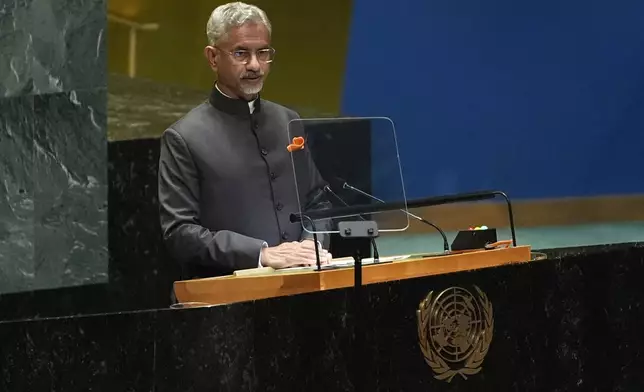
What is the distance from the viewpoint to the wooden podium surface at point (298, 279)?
2584 mm

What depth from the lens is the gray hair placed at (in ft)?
10.8

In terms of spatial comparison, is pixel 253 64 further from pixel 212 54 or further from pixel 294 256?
pixel 294 256

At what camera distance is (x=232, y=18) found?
329cm

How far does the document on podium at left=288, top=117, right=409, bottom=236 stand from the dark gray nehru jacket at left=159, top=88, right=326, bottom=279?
0.32 metres

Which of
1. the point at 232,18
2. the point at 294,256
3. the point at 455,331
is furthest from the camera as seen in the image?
the point at 232,18

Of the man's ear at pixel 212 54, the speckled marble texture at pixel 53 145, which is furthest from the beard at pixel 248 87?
the speckled marble texture at pixel 53 145

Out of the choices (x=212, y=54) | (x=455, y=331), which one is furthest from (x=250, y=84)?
(x=455, y=331)

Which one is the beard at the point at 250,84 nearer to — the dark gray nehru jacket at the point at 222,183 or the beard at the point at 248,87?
the beard at the point at 248,87

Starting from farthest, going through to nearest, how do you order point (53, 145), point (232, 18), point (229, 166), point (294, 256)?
point (53, 145) < point (229, 166) < point (232, 18) < point (294, 256)

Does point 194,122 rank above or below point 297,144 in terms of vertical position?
above

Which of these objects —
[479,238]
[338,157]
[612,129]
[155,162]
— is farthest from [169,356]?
[612,129]

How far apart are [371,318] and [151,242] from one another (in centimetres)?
248

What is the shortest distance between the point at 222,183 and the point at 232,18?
50 centimetres

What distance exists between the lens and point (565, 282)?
2982mm
